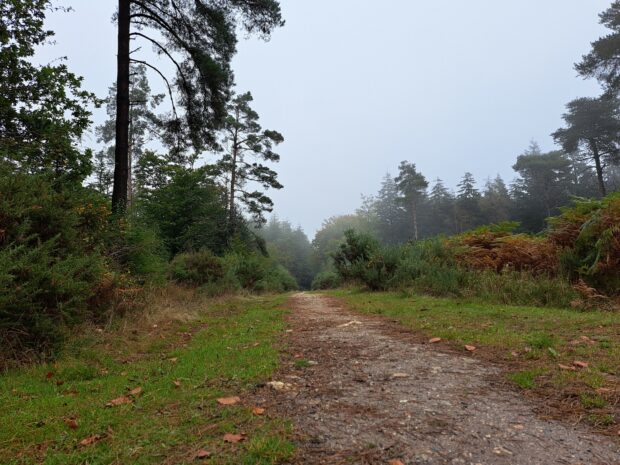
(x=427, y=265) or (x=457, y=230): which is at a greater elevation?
(x=457, y=230)

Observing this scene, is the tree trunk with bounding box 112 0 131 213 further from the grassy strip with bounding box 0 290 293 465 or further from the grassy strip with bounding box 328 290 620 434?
the grassy strip with bounding box 328 290 620 434

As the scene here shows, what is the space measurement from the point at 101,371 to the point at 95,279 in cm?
215

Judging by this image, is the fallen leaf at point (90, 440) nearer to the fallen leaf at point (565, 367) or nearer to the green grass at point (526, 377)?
the green grass at point (526, 377)

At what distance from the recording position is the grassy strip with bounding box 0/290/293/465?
2.01 meters

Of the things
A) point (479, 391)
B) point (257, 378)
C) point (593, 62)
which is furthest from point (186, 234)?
point (593, 62)

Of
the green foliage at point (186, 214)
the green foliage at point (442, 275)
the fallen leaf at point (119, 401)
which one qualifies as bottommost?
the fallen leaf at point (119, 401)

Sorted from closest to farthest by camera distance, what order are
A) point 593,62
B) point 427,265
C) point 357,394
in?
point 357,394 < point 427,265 < point 593,62

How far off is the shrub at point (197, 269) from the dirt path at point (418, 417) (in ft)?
31.3

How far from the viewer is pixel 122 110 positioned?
959 centimetres

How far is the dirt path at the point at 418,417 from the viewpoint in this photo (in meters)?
1.87

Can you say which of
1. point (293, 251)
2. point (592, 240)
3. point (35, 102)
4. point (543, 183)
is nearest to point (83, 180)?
point (35, 102)

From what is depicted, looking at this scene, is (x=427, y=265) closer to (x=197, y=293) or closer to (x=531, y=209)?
(x=197, y=293)

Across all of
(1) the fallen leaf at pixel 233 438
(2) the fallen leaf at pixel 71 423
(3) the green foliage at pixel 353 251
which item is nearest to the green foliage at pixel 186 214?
(3) the green foliage at pixel 353 251

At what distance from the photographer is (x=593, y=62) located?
24.2 metres
